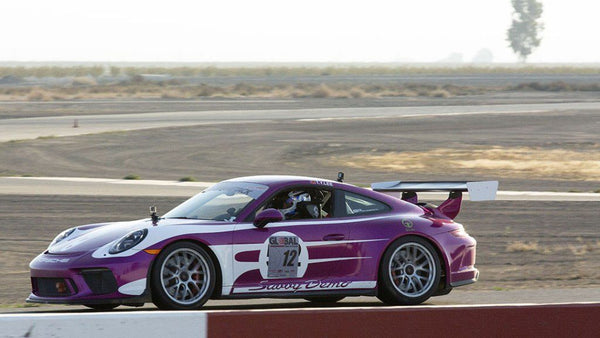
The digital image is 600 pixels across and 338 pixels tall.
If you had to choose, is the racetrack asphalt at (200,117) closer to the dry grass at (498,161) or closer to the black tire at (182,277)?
the dry grass at (498,161)

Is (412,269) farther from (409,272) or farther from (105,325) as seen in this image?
(105,325)

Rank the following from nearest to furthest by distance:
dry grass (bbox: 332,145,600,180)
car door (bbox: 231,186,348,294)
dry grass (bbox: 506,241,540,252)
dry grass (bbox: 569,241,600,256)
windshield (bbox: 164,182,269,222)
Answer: car door (bbox: 231,186,348,294) < windshield (bbox: 164,182,269,222) < dry grass (bbox: 569,241,600,256) < dry grass (bbox: 506,241,540,252) < dry grass (bbox: 332,145,600,180)

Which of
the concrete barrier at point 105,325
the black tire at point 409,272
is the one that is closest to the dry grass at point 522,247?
the black tire at point 409,272

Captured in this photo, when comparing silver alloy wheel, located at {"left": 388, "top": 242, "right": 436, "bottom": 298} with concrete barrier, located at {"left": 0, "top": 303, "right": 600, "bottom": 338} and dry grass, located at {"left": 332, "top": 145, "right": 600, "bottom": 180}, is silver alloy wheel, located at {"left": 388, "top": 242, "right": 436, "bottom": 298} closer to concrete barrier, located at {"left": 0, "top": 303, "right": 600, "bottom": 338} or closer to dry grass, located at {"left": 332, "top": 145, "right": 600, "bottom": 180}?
concrete barrier, located at {"left": 0, "top": 303, "right": 600, "bottom": 338}

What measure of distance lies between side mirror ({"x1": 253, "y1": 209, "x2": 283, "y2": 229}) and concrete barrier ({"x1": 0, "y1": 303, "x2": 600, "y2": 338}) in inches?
124

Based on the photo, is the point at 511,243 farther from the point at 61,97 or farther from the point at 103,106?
the point at 61,97

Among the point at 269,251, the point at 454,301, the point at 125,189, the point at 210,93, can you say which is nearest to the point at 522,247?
the point at 454,301

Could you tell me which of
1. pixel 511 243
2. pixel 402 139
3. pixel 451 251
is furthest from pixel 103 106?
pixel 451 251

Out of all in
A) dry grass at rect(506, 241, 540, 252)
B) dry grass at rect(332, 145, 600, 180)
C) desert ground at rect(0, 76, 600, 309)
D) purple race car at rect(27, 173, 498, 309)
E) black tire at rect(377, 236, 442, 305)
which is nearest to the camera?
purple race car at rect(27, 173, 498, 309)

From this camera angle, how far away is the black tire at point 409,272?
32.3ft

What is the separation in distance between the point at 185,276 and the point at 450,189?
283 cm

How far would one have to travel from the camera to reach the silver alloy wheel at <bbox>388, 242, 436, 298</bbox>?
9914 mm

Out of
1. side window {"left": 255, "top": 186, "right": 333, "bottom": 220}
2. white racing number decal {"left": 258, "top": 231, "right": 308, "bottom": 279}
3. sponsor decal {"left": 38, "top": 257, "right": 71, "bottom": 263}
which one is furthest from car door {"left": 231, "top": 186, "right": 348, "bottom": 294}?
sponsor decal {"left": 38, "top": 257, "right": 71, "bottom": 263}

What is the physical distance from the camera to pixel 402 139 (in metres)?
36.8
